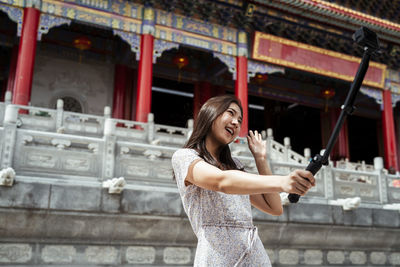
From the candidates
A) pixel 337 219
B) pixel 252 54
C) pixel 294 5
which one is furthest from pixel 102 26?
pixel 337 219

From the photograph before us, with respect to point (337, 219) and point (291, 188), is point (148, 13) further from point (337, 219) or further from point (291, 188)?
point (291, 188)

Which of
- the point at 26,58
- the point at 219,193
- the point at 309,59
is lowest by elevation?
the point at 219,193

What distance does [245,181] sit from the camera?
129cm

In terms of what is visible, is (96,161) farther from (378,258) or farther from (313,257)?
(378,258)

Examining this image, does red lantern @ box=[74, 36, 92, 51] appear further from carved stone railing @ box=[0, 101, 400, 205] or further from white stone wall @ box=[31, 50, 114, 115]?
carved stone railing @ box=[0, 101, 400, 205]

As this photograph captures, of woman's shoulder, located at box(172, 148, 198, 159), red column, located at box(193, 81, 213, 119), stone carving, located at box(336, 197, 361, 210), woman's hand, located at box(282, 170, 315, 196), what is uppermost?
red column, located at box(193, 81, 213, 119)

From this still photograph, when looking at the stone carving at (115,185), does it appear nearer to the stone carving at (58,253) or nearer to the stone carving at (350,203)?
the stone carving at (58,253)

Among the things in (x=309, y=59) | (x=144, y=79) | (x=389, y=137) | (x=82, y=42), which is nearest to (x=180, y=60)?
(x=144, y=79)

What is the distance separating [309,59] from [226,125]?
35.4 ft

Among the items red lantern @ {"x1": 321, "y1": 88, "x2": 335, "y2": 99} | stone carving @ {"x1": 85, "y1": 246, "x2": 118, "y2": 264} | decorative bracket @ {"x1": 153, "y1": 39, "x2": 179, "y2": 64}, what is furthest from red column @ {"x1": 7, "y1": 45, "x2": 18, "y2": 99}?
red lantern @ {"x1": 321, "y1": 88, "x2": 335, "y2": 99}

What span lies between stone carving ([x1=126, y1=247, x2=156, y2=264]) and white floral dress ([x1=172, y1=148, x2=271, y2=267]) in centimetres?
388

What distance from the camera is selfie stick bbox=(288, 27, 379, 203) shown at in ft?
3.84

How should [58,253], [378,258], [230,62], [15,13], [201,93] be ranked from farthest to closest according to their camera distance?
1. [201,93]
2. [230,62]
3. [15,13]
4. [378,258]
5. [58,253]

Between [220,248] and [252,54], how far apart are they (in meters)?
9.97
